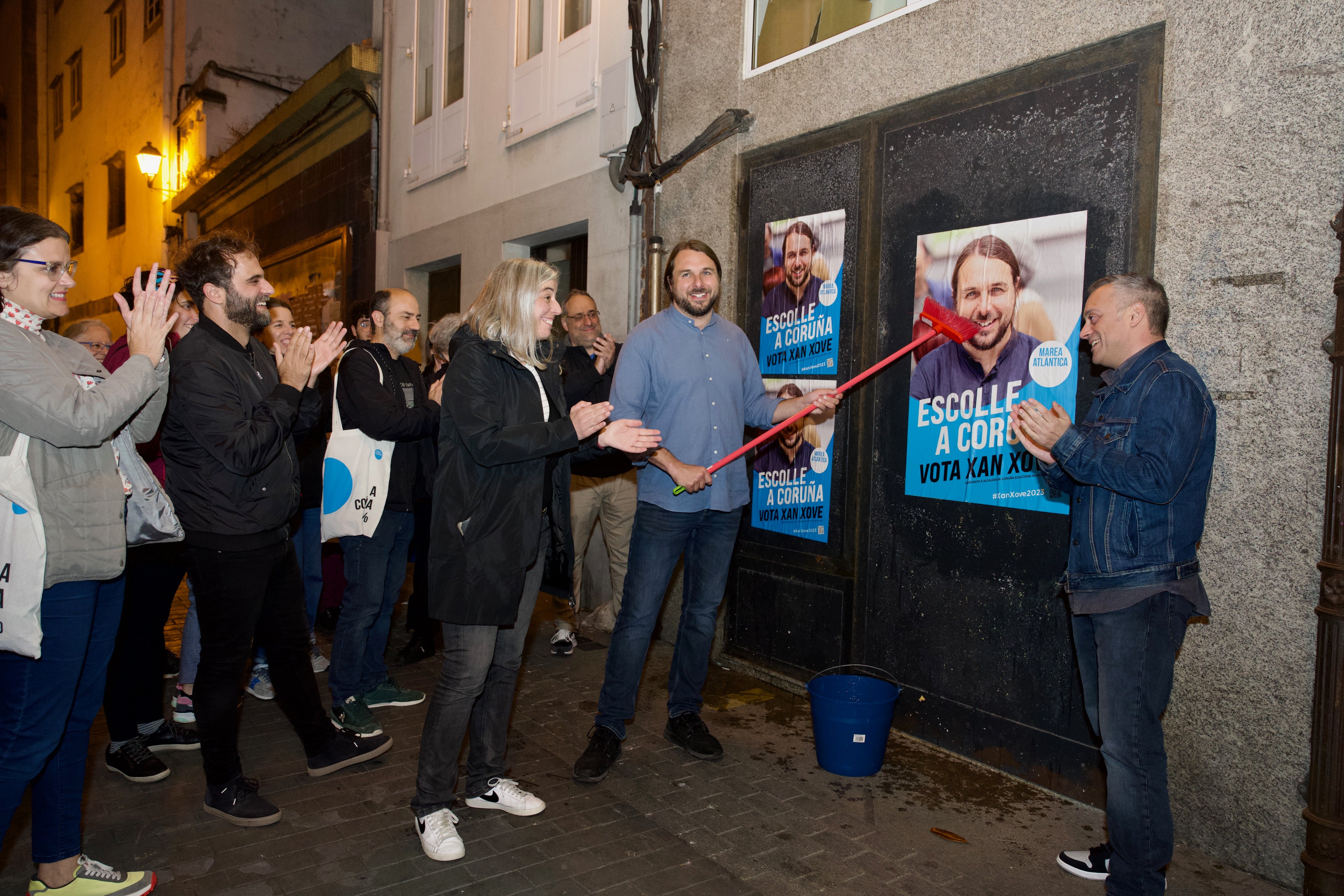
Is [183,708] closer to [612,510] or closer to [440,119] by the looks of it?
[612,510]

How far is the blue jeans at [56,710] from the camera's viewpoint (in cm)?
261

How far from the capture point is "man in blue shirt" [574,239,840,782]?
4.10 meters

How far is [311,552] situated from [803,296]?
3293mm

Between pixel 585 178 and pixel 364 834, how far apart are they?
201 inches

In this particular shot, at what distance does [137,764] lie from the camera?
3.82m

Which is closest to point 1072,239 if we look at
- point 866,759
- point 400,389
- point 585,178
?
point 866,759

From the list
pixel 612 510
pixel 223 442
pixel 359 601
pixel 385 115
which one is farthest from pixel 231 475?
pixel 385 115

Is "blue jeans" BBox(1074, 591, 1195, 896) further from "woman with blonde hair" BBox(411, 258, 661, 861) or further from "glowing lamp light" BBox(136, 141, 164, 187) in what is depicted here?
"glowing lamp light" BBox(136, 141, 164, 187)

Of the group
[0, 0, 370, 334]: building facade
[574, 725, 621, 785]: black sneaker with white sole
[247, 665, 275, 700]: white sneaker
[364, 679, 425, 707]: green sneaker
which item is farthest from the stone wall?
[0, 0, 370, 334]: building facade

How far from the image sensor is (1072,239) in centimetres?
376

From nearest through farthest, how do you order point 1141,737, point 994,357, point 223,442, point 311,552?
point 1141,737 → point 223,442 → point 994,357 → point 311,552

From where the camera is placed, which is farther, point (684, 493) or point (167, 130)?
point (167, 130)

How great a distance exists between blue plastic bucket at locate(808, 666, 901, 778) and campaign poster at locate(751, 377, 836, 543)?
117cm

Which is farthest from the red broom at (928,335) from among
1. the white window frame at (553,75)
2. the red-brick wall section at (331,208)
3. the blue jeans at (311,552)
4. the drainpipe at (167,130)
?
the drainpipe at (167,130)
